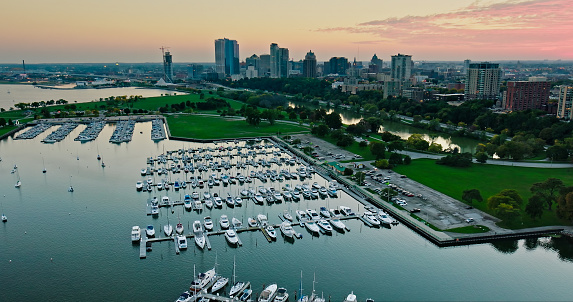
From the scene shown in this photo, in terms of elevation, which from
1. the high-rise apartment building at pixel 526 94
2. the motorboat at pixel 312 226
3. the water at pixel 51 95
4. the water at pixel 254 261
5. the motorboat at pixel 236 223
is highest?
the high-rise apartment building at pixel 526 94

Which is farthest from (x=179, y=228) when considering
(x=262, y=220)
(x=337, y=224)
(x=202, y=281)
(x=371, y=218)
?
(x=371, y=218)

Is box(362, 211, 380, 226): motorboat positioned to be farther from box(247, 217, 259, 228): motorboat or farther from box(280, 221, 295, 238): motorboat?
box(247, 217, 259, 228): motorboat

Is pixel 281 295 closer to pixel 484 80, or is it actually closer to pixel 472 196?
pixel 472 196

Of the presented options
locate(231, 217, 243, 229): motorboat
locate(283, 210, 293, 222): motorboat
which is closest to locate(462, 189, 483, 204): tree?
locate(283, 210, 293, 222): motorboat

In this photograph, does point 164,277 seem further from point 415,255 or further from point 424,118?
point 424,118

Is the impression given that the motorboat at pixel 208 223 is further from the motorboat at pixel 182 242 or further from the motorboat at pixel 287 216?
the motorboat at pixel 287 216

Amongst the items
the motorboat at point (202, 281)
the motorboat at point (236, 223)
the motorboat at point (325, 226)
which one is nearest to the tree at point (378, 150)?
the motorboat at point (325, 226)

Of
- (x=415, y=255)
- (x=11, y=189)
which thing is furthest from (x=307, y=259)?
(x=11, y=189)
